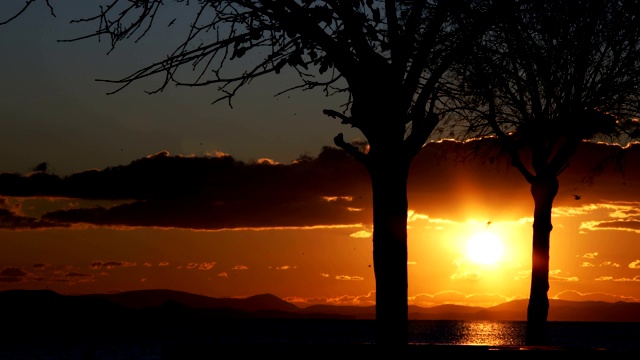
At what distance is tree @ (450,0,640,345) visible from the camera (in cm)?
2080

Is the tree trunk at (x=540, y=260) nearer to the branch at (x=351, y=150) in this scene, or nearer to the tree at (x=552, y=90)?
the tree at (x=552, y=90)

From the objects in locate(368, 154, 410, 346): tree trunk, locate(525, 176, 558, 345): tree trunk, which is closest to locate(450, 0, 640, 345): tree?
locate(525, 176, 558, 345): tree trunk

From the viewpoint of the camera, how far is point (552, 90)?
21703 millimetres

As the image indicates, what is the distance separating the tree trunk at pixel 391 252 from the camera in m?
13.0

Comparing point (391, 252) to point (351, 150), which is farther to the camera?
point (351, 150)

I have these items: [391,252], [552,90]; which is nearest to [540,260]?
[552,90]

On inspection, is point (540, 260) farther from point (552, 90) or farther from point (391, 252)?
point (391, 252)

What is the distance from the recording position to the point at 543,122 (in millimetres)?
22844

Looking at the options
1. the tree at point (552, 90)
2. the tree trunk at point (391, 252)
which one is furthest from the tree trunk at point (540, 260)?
the tree trunk at point (391, 252)

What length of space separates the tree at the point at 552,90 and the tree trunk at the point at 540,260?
26mm

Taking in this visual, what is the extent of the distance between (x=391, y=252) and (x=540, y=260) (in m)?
11.1

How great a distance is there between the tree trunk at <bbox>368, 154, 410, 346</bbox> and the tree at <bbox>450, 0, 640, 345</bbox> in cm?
676

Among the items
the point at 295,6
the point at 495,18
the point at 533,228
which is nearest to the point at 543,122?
the point at 533,228

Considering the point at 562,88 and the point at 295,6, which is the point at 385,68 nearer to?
the point at 295,6
